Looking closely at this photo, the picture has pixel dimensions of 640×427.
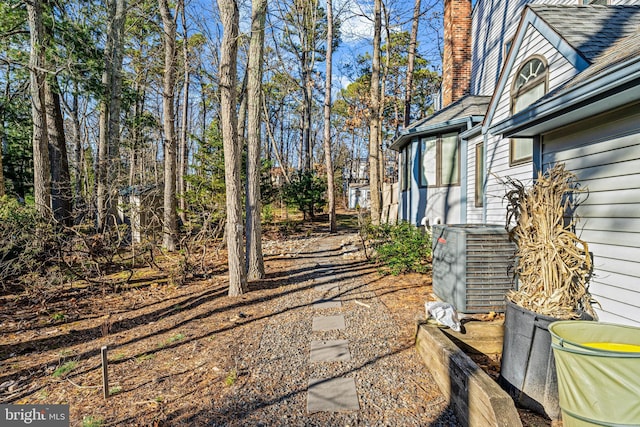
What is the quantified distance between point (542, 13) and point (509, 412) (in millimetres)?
5294

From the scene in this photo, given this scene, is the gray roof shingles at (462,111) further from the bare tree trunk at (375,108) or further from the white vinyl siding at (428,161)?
the bare tree trunk at (375,108)

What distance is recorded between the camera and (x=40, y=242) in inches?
219

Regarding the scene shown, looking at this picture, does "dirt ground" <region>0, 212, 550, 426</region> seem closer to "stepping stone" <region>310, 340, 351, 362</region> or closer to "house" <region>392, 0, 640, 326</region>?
"stepping stone" <region>310, 340, 351, 362</region>

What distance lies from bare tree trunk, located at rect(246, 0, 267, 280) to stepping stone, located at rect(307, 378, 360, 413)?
3.61 metres

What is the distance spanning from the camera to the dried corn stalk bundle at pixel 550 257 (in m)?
2.54

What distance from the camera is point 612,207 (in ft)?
9.11

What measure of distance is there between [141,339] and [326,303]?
2.80 m

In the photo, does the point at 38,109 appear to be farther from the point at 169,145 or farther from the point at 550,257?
the point at 550,257

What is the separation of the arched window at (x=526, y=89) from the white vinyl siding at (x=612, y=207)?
65.6 inches

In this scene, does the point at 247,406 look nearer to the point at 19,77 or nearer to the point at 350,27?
the point at 19,77

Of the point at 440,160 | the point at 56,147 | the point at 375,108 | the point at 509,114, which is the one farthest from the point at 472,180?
the point at 56,147

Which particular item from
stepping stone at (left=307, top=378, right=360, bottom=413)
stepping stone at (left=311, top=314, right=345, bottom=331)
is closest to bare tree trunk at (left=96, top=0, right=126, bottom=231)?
stepping stone at (left=311, top=314, right=345, bottom=331)

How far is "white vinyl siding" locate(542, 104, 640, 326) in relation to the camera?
2580mm

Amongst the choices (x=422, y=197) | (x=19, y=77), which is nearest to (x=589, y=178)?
(x=422, y=197)
